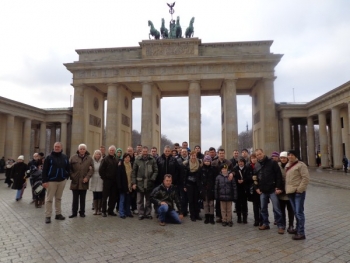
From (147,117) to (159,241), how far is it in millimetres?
25581

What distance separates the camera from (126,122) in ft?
120

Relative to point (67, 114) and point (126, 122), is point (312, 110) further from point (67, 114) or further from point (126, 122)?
point (67, 114)

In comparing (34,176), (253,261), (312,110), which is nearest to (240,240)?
(253,261)

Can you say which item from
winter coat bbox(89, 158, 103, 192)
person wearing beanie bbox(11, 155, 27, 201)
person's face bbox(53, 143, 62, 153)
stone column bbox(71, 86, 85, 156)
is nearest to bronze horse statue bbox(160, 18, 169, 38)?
stone column bbox(71, 86, 85, 156)

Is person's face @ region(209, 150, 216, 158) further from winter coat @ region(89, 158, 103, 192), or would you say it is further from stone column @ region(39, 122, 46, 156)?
stone column @ region(39, 122, 46, 156)

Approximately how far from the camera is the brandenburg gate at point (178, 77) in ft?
98.3

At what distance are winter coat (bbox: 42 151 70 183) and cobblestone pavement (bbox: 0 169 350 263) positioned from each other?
120 centimetres

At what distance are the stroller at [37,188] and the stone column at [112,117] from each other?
20.6 m

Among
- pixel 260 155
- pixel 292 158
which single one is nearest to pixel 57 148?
pixel 260 155

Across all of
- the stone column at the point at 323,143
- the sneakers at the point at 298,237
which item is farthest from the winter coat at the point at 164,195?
the stone column at the point at 323,143

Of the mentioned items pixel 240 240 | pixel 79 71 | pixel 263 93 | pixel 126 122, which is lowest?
pixel 240 240

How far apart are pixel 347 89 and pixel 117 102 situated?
23.8 meters

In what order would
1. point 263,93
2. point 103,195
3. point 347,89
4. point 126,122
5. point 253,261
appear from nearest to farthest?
1. point 253,261
2. point 103,195
3. point 347,89
4. point 263,93
5. point 126,122

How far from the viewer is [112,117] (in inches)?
1233
